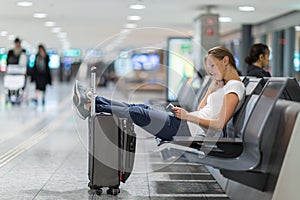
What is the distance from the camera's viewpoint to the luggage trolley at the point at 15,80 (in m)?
13.5

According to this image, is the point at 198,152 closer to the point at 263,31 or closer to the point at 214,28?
the point at 214,28

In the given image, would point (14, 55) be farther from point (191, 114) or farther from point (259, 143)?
point (259, 143)

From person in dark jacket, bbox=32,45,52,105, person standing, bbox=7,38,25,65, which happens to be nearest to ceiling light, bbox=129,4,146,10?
person in dark jacket, bbox=32,45,52,105

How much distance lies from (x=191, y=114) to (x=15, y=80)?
1016 cm

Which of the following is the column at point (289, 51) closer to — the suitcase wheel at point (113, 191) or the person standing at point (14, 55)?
the person standing at point (14, 55)

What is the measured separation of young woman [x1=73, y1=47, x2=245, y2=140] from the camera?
13.1 ft

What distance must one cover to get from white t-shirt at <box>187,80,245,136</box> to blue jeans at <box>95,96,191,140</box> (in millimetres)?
108

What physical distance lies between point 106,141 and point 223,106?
0.93 metres

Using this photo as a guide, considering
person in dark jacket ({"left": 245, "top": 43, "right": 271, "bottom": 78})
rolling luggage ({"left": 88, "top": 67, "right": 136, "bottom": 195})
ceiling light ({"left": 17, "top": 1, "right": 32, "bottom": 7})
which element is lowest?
rolling luggage ({"left": 88, "top": 67, "right": 136, "bottom": 195})

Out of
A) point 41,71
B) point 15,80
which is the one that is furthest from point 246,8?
point 15,80

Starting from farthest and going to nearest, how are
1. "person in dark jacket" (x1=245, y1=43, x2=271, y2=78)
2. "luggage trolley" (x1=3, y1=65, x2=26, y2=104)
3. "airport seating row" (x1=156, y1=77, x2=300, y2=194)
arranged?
"luggage trolley" (x1=3, y1=65, x2=26, y2=104)
"person in dark jacket" (x1=245, y1=43, x2=271, y2=78)
"airport seating row" (x1=156, y1=77, x2=300, y2=194)

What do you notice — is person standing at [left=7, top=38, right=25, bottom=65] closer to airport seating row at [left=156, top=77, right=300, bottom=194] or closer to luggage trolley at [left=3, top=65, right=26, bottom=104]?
luggage trolley at [left=3, top=65, right=26, bottom=104]

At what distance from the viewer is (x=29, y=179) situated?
15.2 feet

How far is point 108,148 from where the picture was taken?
13.2 feet
